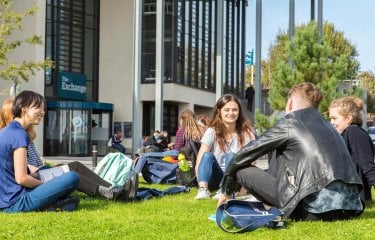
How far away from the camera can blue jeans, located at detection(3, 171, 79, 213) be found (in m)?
6.32

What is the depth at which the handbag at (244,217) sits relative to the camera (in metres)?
4.89

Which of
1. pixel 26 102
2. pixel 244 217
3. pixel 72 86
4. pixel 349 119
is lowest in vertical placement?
pixel 244 217

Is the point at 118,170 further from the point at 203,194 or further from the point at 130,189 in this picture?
the point at 203,194

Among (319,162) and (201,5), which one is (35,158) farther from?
(201,5)

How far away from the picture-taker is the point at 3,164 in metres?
6.18

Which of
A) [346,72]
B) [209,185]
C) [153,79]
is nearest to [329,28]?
[153,79]

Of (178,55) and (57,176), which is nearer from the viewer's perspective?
(57,176)

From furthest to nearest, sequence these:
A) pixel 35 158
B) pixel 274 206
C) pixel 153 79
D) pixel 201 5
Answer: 1. pixel 201 5
2. pixel 153 79
3. pixel 35 158
4. pixel 274 206

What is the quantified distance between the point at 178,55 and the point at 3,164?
99.7 ft

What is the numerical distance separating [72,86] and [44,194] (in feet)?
90.5

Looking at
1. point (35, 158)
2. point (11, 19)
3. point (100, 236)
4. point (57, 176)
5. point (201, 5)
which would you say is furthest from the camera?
point (201, 5)

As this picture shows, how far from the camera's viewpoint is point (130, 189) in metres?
7.82

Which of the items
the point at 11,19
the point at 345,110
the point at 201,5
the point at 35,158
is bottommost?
the point at 35,158

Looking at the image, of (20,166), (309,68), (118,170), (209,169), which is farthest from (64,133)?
(20,166)
